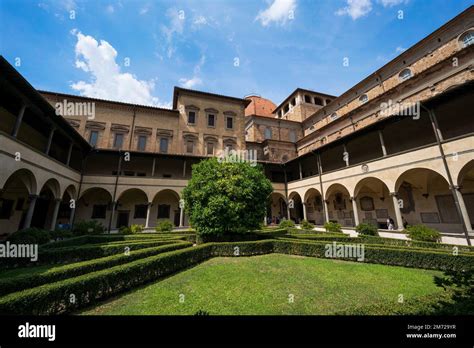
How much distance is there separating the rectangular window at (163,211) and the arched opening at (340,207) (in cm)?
1839

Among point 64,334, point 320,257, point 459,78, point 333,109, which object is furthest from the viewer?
point 333,109

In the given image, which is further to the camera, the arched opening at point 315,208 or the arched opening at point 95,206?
the arched opening at point 315,208

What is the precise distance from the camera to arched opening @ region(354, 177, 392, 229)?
18.2 m

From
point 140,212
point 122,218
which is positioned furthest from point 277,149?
point 122,218

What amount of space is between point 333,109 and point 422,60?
1105 cm

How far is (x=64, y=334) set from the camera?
242 centimetres

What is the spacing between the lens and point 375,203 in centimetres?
1956

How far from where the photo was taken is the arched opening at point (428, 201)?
14.4m

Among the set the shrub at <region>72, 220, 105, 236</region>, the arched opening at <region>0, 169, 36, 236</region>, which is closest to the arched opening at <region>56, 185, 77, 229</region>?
the arched opening at <region>0, 169, 36, 236</region>

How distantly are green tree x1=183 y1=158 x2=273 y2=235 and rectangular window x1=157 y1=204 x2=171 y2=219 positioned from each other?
1105cm

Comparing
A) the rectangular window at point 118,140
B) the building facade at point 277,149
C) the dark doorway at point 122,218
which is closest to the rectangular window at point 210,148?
the building facade at point 277,149

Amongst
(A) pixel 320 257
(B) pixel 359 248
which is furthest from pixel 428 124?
(A) pixel 320 257

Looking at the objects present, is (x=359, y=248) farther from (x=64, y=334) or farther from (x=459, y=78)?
(x=459, y=78)

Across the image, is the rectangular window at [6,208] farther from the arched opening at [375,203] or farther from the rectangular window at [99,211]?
the arched opening at [375,203]
